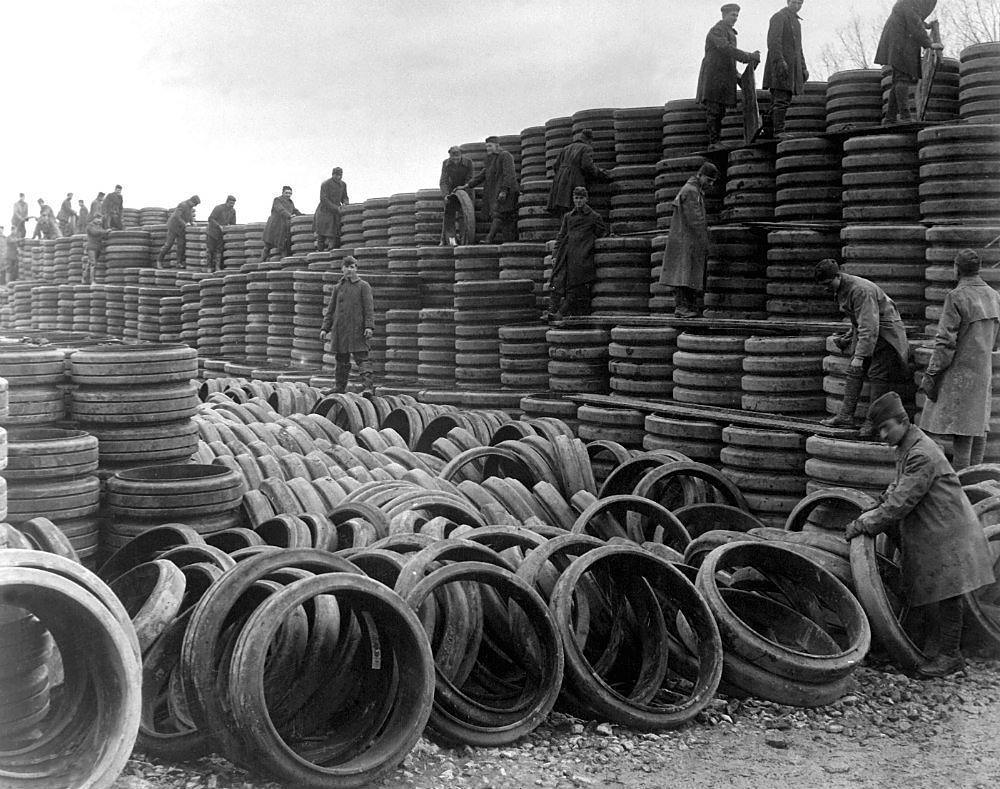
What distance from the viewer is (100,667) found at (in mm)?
4496

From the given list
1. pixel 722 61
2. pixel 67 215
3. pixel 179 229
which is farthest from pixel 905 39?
pixel 67 215

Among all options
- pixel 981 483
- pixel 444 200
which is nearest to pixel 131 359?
pixel 981 483

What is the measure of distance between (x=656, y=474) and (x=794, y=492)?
1.32m

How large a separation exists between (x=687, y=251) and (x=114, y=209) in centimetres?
2355

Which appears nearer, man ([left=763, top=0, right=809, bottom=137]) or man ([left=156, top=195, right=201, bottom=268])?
man ([left=763, top=0, right=809, bottom=137])

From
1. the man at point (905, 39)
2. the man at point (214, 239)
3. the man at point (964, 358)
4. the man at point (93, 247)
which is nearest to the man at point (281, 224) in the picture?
the man at point (214, 239)

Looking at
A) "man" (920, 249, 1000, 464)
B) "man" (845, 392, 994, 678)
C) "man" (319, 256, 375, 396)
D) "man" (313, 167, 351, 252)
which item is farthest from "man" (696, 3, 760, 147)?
"man" (845, 392, 994, 678)

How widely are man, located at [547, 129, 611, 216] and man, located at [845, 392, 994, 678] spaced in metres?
10.9

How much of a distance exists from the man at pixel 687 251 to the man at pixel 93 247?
21.2m

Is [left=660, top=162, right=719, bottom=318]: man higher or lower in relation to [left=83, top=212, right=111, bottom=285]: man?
lower

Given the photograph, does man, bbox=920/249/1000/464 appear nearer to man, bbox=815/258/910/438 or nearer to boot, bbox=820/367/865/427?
man, bbox=815/258/910/438

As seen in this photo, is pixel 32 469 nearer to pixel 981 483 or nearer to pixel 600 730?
pixel 600 730

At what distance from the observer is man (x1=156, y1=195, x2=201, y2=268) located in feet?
89.8

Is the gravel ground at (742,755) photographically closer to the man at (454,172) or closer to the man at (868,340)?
the man at (868,340)
